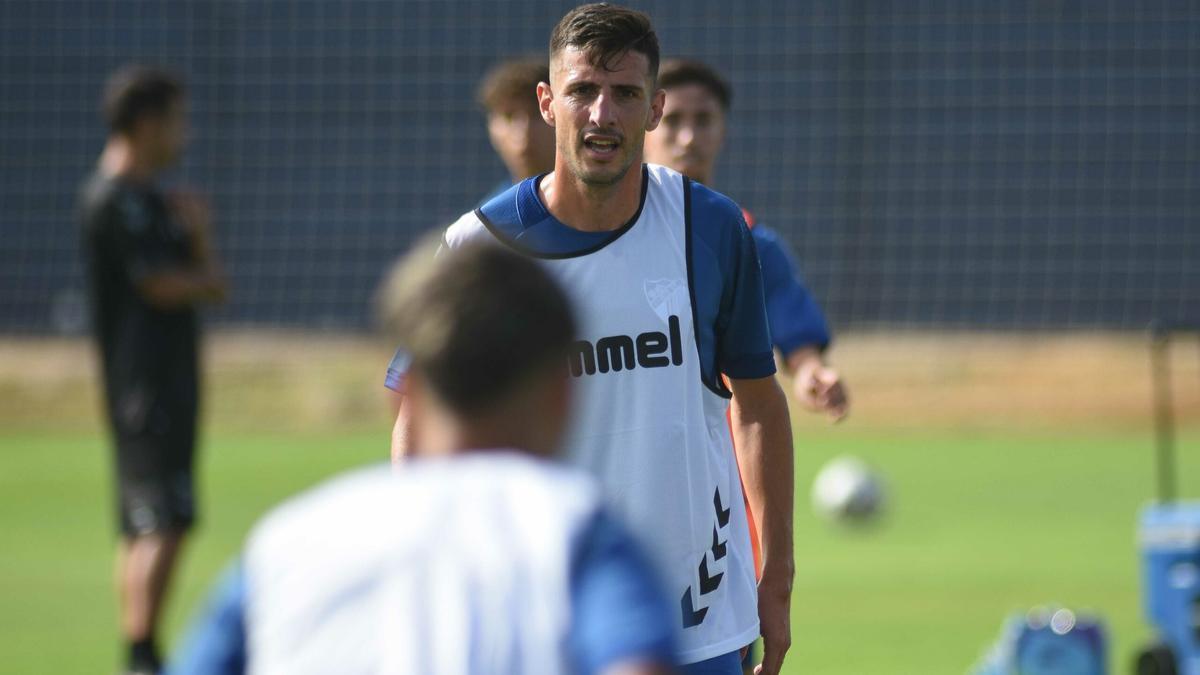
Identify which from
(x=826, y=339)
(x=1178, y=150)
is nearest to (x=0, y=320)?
(x=1178, y=150)

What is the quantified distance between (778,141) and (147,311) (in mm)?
9422

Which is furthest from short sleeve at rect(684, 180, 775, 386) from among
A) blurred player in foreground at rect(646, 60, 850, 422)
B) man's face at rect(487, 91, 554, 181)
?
man's face at rect(487, 91, 554, 181)

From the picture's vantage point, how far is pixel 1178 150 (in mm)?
15258

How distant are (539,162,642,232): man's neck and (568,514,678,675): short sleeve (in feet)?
5.91

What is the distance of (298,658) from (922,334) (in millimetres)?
13857

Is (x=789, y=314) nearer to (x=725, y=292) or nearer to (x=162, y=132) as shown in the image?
(x=725, y=292)

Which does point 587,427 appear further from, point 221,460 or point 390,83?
point 390,83

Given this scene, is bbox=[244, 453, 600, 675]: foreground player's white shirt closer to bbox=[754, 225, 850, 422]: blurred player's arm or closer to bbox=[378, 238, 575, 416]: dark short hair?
bbox=[378, 238, 575, 416]: dark short hair

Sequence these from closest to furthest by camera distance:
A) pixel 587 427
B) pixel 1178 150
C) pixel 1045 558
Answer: pixel 587 427 → pixel 1045 558 → pixel 1178 150

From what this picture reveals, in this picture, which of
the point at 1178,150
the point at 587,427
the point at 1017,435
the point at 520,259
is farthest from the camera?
the point at 1178,150

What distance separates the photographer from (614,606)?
1.78m

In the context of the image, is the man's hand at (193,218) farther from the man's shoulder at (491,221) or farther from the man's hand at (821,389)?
the man's shoulder at (491,221)

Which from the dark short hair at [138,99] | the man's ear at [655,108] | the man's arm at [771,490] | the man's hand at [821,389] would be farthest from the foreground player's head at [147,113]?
the man's arm at [771,490]

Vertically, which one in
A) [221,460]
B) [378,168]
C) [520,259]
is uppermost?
[520,259]
